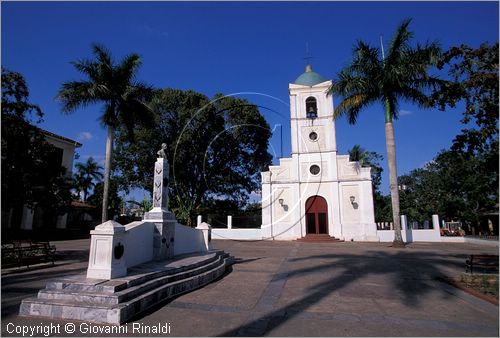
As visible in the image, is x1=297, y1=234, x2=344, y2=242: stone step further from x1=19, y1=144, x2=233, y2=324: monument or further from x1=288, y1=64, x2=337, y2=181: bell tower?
x1=19, y1=144, x2=233, y2=324: monument

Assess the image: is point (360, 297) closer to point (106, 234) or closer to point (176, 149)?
point (106, 234)

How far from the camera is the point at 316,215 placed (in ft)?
81.5

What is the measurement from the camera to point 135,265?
7789 mm

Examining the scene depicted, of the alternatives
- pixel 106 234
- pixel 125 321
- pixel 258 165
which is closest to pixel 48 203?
pixel 106 234

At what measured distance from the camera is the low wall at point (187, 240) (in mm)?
10530

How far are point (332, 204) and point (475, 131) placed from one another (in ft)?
64.3

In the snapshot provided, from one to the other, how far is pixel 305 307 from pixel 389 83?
16.7 meters

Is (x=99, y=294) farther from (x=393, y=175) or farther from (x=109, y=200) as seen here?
(x=109, y=200)

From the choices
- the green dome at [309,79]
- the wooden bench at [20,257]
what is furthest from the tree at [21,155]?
the green dome at [309,79]

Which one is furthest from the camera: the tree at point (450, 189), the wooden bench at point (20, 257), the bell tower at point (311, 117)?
the bell tower at point (311, 117)

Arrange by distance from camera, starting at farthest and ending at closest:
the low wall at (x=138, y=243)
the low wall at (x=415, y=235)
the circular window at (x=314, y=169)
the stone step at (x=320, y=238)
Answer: the circular window at (x=314, y=169)
the stone step at (x=320, y=238)
the low wall at (x=415, y=235)
the low wall at (x=138, y=243)

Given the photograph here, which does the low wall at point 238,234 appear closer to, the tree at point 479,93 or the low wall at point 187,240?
the low wall at point 187,240

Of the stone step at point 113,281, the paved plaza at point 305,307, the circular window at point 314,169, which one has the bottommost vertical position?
the paved plaza at point 305,307

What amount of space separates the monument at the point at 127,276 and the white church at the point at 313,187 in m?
15.7
